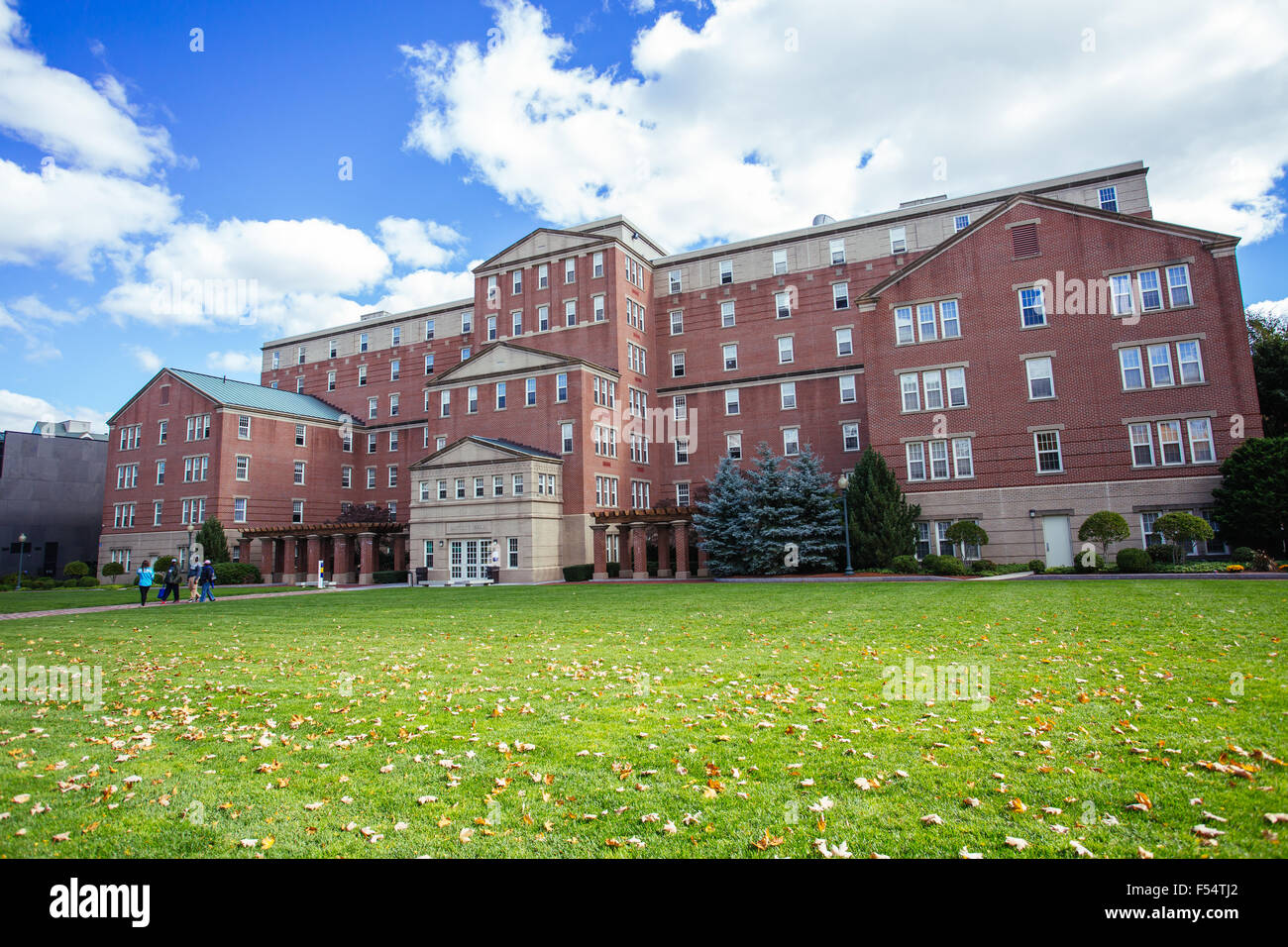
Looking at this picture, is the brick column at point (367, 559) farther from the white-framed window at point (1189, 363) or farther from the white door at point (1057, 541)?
the white-framed window at point (1189, 363)

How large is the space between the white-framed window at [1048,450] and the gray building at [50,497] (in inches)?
3025

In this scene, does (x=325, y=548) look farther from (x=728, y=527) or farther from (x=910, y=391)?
(x=910, y=391)

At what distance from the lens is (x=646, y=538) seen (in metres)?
45.0

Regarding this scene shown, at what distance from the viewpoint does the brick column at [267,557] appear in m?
53.4

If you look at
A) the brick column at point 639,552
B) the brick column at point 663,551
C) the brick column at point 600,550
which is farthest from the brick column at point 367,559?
the brick column at point 663,551

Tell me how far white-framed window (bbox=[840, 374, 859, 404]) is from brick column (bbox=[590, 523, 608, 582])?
1925cm

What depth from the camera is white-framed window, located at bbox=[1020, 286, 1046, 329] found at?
118 ft

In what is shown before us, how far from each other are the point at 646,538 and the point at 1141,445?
2657 cm

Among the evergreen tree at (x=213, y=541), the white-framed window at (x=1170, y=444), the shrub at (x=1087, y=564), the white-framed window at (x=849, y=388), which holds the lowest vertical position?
the shrub at (x=1087, y=564)

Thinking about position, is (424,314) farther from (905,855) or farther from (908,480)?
(905,855)

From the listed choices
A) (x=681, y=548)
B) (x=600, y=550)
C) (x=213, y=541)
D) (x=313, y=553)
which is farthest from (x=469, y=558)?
(x=213, y=541)

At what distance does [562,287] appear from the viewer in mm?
52312
